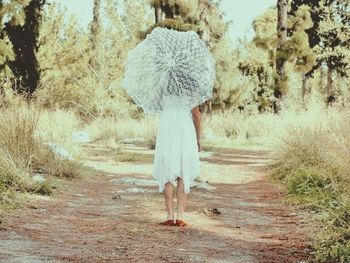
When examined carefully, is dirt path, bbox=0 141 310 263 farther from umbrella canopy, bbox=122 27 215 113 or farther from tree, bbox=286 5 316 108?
tree, bbox=286 5 316 108

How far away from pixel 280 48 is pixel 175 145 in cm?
1518

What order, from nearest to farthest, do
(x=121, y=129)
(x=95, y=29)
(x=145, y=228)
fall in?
(x=145, y=228)
(x=121, y=129)
(x=95, y=29)

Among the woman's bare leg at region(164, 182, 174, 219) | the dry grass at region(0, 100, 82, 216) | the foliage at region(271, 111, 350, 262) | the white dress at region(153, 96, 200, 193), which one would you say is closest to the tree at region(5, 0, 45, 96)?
the dry grass at region(0, 100, 82, 216)

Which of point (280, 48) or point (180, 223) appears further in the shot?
point (280, 48)

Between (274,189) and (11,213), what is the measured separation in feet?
14.3

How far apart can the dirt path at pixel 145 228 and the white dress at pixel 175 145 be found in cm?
53

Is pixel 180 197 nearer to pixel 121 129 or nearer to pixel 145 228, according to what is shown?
pixel 145 228

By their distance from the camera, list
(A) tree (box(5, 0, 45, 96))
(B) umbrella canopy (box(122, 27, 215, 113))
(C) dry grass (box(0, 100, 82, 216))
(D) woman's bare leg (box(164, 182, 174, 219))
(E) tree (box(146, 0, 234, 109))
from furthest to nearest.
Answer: (A) tree (box(5, 0, 45, 96)) < (E) tree (box(146, 0, 234, 109)) < (C) dry grass (box(0, 100, 82, 216)) < (B) umbrella canopy (box(122, 27, 215, 113)) < (D) woman's bare leg (box(164, 182, 174, 219))

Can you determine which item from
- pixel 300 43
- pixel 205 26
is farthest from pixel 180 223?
pixel 300 43

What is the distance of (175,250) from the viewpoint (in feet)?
16.0

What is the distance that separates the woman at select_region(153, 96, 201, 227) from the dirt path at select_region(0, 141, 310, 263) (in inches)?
12.9

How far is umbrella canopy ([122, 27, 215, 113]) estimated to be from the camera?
20.5 ft

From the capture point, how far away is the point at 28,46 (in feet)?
70.2

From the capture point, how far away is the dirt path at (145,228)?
4.66 meters
